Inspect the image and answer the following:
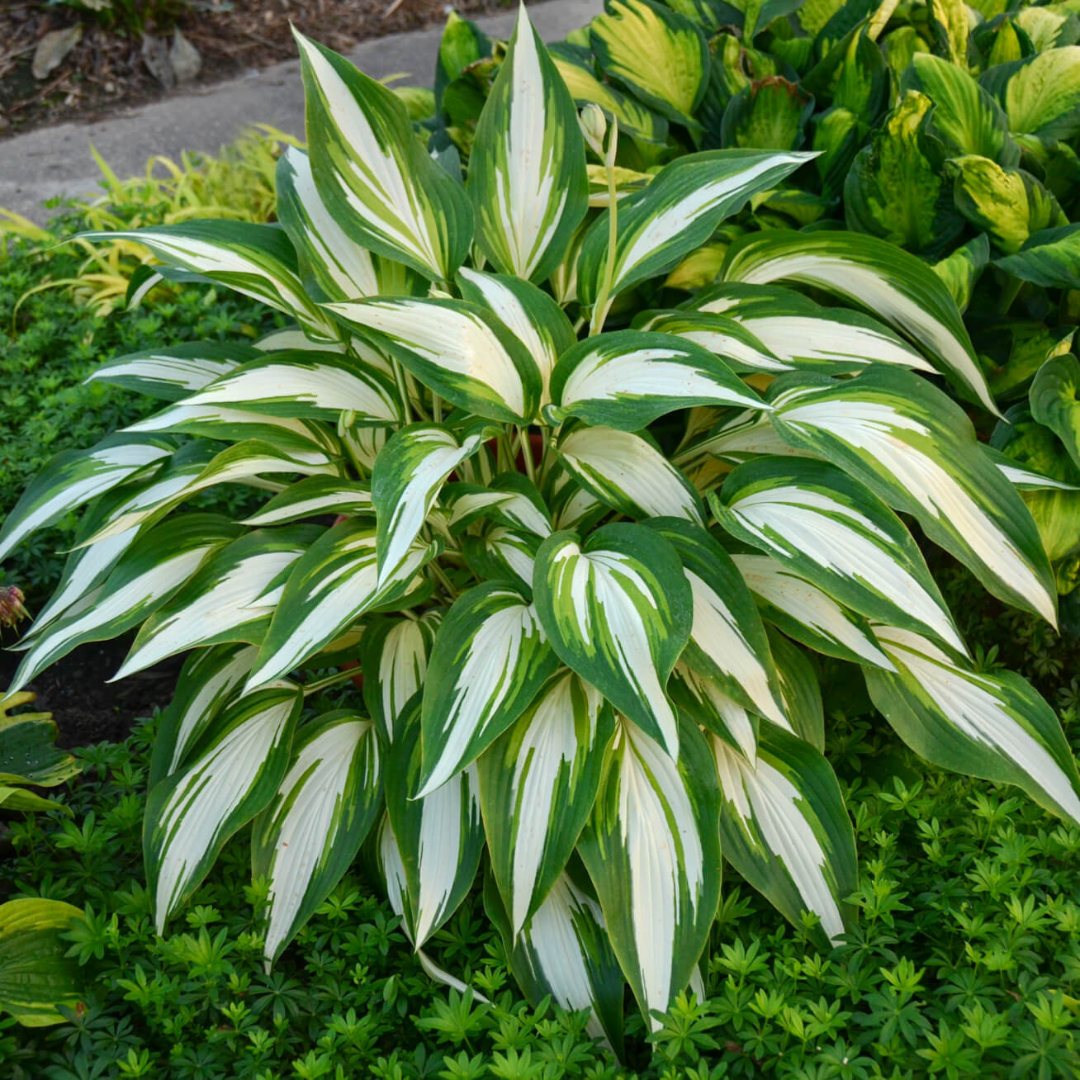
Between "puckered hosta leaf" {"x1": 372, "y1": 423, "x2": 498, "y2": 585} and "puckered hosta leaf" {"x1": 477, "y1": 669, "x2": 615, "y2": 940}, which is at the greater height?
"puckered hosta leaf" {"x1": 372, "y1": 423, "x2": 498, "y2": 585}

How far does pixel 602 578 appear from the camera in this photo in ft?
4.52

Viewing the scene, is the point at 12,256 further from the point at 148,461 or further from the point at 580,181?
the point at 580,181

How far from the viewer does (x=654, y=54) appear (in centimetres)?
230

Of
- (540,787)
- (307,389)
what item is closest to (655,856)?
(540,787)

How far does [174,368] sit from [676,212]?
949 millimetres

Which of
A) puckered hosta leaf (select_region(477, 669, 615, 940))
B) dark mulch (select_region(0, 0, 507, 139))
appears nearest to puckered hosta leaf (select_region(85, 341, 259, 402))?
puckered hosta leaf (select_region(477, 669, 615, 940))

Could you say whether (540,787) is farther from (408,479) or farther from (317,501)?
(317,501)

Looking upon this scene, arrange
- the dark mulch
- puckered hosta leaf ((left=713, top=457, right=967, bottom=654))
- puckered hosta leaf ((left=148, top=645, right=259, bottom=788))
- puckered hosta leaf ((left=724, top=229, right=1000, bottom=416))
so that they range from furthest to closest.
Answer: the dark mulch, puckered hosta leaf ((left=724, top=229, right=1000, bottom=416)), puckered hosta leaf ((left=148, top=645, right=259, bottom=788)), puckered hosta leaf ((left=713, top=457, right=967, bottom=654))

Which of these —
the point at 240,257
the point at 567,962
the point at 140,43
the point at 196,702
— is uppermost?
the point at 240,257

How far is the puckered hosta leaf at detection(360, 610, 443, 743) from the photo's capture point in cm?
163

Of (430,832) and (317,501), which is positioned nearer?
(430,832)

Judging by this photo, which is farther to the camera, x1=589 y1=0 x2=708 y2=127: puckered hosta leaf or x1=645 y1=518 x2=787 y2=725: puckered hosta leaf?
x1=589 y1=0 x2=708 y2=127: puckered hosta leaf

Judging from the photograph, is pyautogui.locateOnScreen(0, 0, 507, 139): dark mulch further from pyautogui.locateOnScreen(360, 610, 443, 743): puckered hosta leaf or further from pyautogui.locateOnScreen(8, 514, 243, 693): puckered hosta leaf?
pyautogui.locateOnScreen(360, 610, 443, 743): puckered hosta leaf

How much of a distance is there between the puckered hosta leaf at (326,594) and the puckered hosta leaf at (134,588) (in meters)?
0.24
